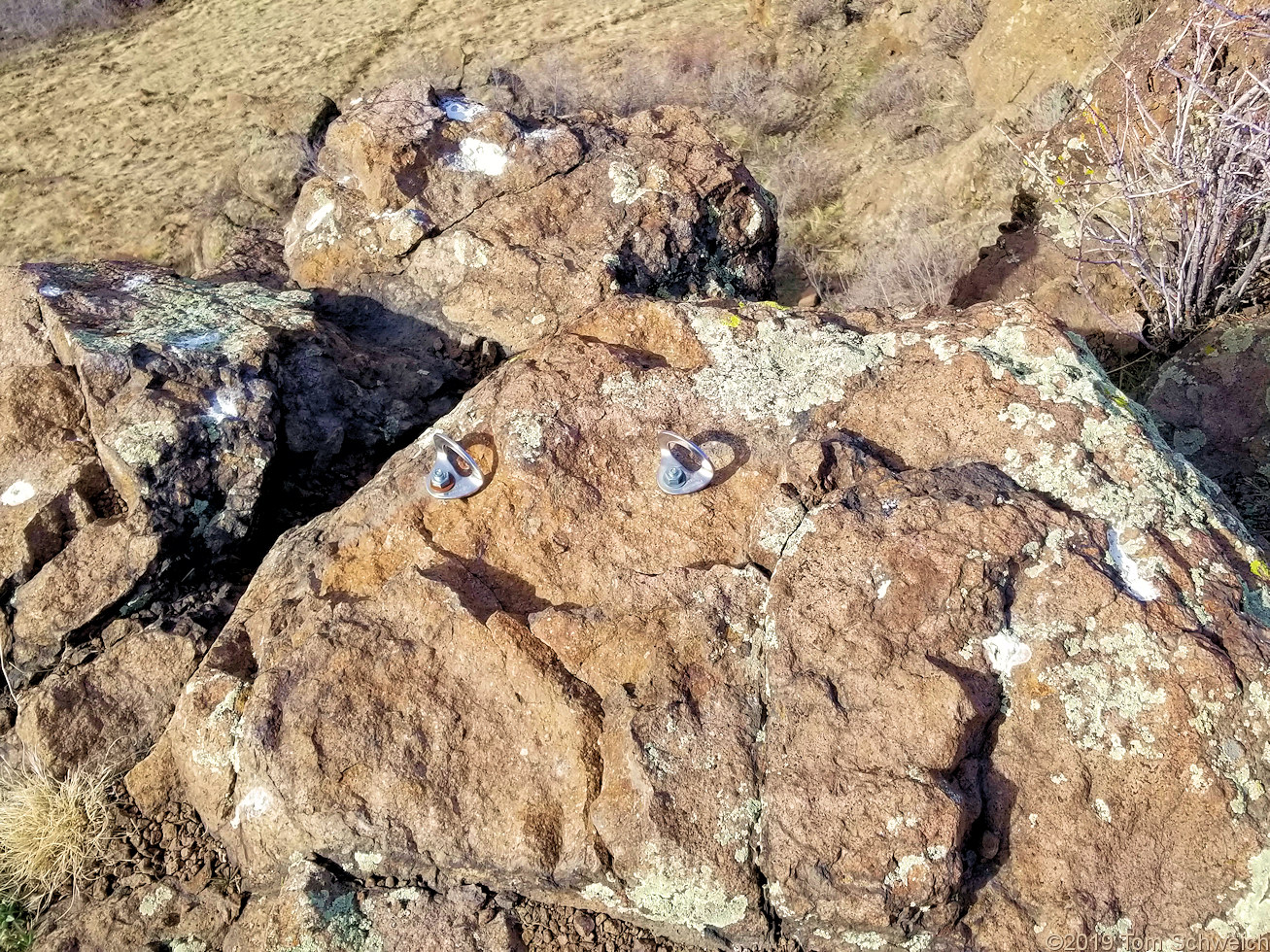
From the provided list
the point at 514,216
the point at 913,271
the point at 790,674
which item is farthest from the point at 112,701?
the point at 913,271

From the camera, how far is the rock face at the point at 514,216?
3.17m

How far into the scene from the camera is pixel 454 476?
215 cm

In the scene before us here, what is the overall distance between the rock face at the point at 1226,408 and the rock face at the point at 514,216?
158cm

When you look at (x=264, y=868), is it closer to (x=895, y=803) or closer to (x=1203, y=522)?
(x=895, y=803)

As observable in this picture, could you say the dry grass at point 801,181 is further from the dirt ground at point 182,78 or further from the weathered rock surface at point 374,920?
the weathered rock surface at point 374,920

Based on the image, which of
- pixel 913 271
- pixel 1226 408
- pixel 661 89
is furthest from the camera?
pixel 661 89

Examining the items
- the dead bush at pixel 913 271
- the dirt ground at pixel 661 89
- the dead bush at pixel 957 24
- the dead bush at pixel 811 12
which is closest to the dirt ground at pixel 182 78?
the dirt ground at pixel 661 89

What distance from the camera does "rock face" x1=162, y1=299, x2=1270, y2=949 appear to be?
160cm

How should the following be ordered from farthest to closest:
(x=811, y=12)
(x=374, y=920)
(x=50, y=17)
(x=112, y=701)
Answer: (x=50, y=17) → (x=811, y=12) → (x=112, y=701) → (x=374, y=920)

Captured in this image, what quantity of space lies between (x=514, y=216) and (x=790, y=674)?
2190 millimetres

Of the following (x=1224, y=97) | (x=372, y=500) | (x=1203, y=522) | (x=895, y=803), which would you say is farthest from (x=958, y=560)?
(x=1224, y=97)

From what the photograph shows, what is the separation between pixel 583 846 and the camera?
5.51 feet

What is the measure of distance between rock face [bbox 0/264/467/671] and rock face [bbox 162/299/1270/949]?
0.34 meters

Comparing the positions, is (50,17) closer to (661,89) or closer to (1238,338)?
(661,89)
